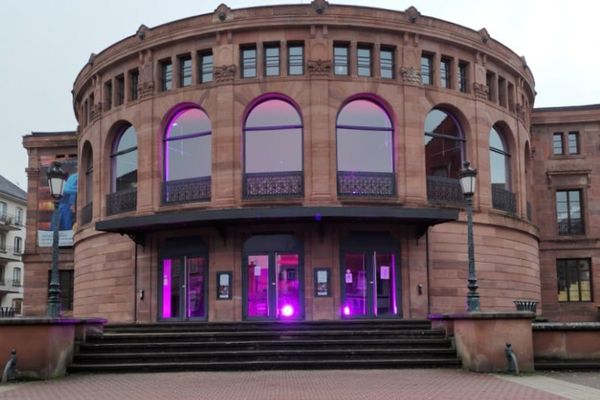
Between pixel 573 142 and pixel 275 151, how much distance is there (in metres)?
20.6

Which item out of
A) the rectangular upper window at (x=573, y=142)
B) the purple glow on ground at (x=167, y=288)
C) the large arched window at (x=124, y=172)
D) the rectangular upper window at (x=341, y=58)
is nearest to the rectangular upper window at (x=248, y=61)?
the rectangular upper window at (x=341, y=58)

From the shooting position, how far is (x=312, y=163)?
27.8m

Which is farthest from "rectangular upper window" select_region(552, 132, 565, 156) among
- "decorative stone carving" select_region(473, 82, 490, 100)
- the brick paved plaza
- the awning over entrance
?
the brick paved plaza

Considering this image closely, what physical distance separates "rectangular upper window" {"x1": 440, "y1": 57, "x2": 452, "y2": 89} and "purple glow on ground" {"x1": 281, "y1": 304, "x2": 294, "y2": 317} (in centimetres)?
1109

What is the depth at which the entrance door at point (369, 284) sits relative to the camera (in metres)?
27.6

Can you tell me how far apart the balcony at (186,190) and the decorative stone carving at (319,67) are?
568 cm

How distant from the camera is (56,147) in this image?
152 feet

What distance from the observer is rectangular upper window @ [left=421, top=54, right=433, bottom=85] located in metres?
30.2

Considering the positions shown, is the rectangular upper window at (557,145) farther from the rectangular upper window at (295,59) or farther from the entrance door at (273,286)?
the entrance door at (273,286)

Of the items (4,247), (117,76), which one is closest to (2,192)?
(4,247)

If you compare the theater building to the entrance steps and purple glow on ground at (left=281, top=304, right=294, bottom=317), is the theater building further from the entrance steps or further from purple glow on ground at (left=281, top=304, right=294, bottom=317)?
the entrance steps

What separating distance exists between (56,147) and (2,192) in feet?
134

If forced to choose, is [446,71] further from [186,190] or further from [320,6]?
[186,190]

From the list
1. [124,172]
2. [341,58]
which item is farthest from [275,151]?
[124,172]
